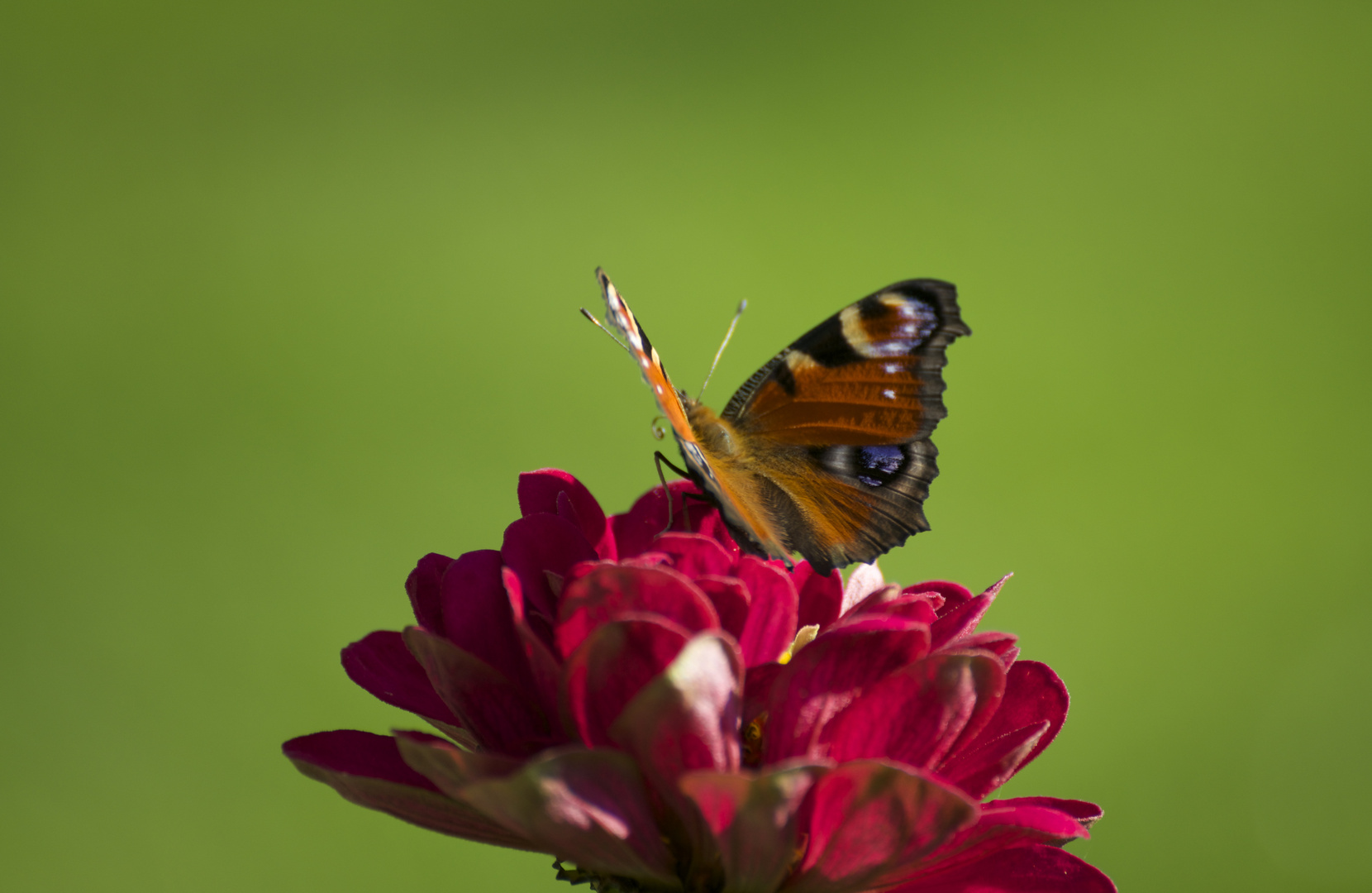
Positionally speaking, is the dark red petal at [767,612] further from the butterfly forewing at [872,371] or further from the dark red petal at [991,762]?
the butterfly forewing at [872,371]

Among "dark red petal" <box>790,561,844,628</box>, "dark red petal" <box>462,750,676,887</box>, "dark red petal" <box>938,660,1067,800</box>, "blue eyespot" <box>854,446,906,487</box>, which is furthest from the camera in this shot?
"blue eyespot" <box>854,446,906,487</box>

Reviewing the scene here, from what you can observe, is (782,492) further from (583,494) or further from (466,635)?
(466,635)

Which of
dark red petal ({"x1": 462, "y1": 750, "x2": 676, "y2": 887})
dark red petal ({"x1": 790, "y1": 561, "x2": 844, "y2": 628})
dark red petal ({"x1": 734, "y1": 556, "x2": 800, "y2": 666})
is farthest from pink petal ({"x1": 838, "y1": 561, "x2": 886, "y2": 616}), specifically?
dark red petal ({"x1": 462, "y1": 750, "x2": 676, "y2": 887})

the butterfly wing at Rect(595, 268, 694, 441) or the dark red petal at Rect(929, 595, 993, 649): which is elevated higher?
the butterfly wing at Rect(595, 268, 694, 441)

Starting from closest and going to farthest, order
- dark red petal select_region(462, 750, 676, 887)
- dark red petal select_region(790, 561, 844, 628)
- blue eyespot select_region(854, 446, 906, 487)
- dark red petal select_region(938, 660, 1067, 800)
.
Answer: dark red petal select_region(462, 750, 676, 887) → dark red petal select_region(938, 660, 1067, 800) → dark red petal select_region(790, 561, 844, 628) → blue eyespot select_region(854, 446, 906, 487)

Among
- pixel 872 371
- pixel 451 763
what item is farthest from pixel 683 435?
pixel 451 763

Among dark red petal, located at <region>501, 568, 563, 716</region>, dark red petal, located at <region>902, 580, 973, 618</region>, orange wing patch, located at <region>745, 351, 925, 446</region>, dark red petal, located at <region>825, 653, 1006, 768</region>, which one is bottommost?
dark red petal, located at <region>825, 653, 1006, 768</region>

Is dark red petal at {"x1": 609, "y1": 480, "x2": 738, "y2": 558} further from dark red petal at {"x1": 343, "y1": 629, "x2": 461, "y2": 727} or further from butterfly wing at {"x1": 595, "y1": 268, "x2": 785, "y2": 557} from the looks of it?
dark red petal at {"x1": 343, "y1": 629, "x2": 461, "y2": 727}

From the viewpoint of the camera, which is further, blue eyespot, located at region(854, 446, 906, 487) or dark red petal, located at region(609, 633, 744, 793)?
blue eyespot, located at region(854, 446, 906, 487)
